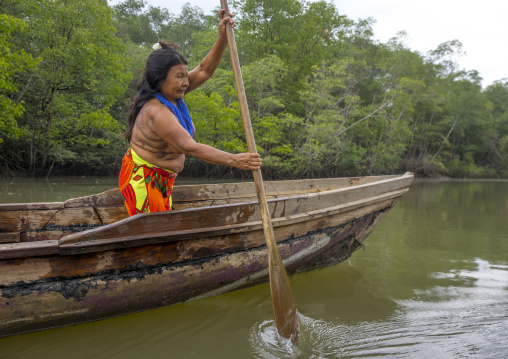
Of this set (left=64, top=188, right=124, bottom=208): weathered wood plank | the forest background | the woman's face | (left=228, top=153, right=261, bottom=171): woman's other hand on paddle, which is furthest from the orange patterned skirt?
the forest background

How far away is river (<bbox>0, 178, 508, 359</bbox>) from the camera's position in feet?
6.27

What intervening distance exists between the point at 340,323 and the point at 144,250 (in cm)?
132

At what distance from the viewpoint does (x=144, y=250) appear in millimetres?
2127

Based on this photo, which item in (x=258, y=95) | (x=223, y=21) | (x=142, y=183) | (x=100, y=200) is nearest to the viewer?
(x=142, y=183)

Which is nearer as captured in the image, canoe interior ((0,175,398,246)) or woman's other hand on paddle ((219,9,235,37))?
Answer: woman's other hand on paddle ((219,9,235,37))

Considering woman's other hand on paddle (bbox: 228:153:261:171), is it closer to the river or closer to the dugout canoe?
the dugout canoe

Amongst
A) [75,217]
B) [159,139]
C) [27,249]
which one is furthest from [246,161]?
[75,217]

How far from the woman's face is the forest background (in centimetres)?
903

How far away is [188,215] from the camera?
7.20 feet

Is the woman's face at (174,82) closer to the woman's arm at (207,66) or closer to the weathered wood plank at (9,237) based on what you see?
the woman's arm at (207,66)

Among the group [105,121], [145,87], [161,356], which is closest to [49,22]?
A: [105,121]

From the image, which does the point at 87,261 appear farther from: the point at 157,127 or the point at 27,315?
the point at 157,127

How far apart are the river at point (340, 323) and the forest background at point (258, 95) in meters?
9.45

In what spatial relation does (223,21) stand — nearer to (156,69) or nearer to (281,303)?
(156,69)
